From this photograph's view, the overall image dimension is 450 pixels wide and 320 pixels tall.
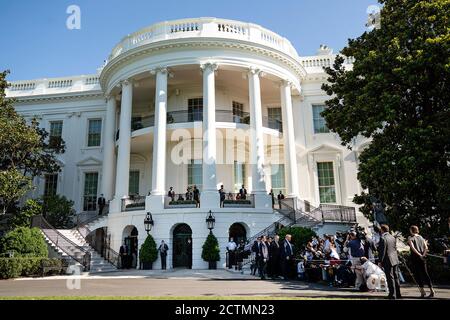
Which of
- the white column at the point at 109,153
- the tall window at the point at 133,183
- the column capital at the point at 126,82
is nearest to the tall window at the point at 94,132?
the white column at the point at 109,153

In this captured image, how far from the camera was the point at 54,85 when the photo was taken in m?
28.9

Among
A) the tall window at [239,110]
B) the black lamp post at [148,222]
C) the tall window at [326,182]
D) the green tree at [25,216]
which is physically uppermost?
the tall window at [239,110]

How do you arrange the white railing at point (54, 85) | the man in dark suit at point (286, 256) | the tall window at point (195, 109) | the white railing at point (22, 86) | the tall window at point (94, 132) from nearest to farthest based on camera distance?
1. the man in dark suit at point (286, 256)
2. the tall window at point (195, 109)
3. the tall window at point (94, 132)
4. the white railing at point (54, 85)
5. the white railing at point (22, 86)

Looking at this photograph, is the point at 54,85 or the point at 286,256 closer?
the point at 286,256

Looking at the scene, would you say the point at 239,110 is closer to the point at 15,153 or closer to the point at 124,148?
the point at 124,148

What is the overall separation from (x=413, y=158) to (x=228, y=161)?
13.3 meters

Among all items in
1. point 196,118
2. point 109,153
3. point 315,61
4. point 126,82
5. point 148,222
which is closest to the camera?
point 148,222

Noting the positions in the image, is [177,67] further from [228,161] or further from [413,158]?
[413,158]

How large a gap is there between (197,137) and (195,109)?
2282mm

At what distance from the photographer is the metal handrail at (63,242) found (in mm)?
17167

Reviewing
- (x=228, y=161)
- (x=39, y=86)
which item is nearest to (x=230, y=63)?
(x=228, y=161)

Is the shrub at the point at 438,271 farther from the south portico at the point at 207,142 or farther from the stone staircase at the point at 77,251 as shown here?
the stone staircase at the point at 77,251

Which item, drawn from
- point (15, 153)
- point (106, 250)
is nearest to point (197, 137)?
point (106, 250)

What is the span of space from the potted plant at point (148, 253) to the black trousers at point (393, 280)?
42.2 feet
